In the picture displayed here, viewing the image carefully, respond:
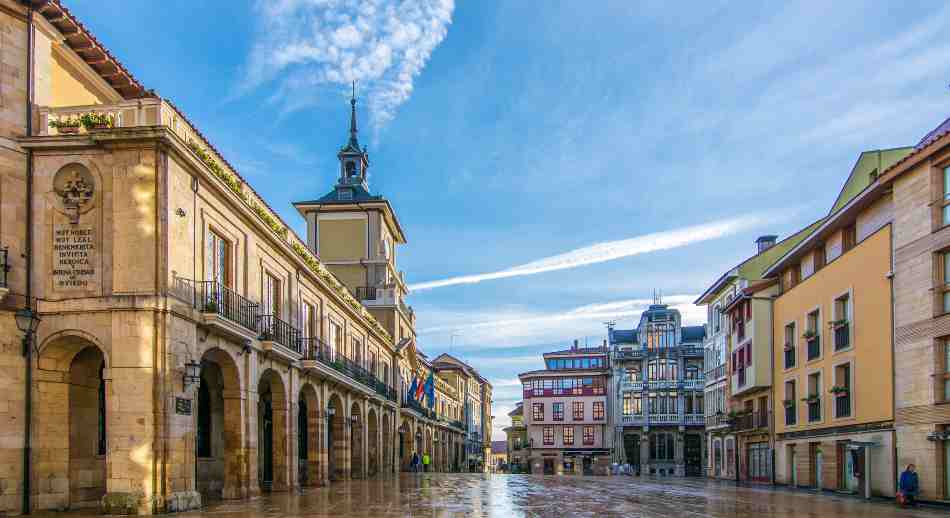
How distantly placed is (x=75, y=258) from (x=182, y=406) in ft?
13.4

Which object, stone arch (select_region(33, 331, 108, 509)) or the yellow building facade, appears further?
the yellow building facade

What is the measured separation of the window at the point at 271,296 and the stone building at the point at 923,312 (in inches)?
763

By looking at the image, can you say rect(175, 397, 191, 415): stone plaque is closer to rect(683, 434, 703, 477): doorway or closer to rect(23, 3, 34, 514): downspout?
rect(23, 3, 34, 514): downspout

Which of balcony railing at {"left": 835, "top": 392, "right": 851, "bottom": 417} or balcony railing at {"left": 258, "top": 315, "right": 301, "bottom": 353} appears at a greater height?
balcony railing at {"left": 258, "top": 315, "right": 301, "bottom": 353}

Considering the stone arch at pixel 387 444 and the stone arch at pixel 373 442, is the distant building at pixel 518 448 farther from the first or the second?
the stone arch at pixel 373 442

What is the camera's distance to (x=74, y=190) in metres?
19.5

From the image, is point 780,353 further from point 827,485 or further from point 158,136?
point 158,136

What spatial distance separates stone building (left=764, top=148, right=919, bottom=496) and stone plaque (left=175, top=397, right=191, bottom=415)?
19.7m

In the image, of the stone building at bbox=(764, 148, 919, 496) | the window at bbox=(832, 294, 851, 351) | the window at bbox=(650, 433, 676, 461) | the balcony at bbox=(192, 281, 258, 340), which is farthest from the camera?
the window at bbox=(650, 433, 676, 461)

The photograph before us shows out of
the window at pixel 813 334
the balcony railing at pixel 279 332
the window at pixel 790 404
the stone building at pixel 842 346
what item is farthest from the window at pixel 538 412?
the balcony railing at pixel 279 332

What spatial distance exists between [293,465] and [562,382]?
65.7 meters

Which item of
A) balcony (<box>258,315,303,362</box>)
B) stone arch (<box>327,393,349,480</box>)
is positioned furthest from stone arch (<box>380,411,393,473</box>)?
balcony (<box>258,315,303,362</box>)

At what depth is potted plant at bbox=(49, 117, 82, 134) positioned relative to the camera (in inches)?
782

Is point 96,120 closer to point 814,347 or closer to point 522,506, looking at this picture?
point 522,506
